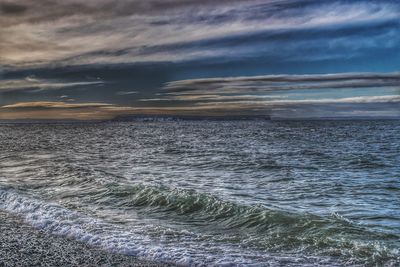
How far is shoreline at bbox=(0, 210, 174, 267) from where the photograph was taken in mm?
8344

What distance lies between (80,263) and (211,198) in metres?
6.87

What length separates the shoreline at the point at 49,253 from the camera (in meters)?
8.34

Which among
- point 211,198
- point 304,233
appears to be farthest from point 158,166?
point 304,233

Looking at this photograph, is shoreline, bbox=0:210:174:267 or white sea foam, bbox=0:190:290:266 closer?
shoreline, bbox=0:210:174:267

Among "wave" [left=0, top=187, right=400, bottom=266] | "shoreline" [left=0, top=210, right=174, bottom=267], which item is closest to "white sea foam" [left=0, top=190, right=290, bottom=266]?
"wave" [left=0, top=187, right=400, bottom=266]

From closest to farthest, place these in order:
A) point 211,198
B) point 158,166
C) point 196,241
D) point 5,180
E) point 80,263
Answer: point 80,263 → point 196,241 → point 211,198 → point 5,180 → point 158,166

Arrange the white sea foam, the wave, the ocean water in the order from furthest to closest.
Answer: the ocean water, the wave, the white sea foam

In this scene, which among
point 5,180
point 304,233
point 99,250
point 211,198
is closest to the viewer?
point 99,250

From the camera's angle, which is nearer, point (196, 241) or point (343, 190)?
point (196, 241)

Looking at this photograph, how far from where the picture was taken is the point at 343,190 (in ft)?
56.7

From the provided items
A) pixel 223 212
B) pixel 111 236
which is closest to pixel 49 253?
pixel 111 236

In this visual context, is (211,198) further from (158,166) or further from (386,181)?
(158,166)

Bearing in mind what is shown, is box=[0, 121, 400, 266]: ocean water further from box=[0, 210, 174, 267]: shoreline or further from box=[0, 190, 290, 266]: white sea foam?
box=[0, 210, 174, 267]: shoreline

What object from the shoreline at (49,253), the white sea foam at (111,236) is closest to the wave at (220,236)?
the white sea foam at (111,236)
